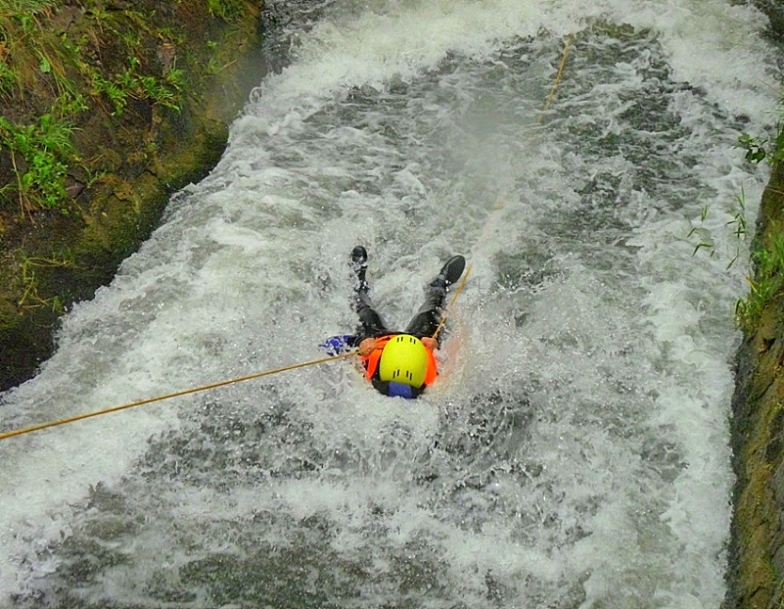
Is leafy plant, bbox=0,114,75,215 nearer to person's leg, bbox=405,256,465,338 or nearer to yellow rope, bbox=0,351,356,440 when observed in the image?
yellow rope, bbox=0,351,356,440

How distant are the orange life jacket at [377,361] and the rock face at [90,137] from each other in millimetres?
2067

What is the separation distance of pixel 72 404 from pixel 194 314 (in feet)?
3.13

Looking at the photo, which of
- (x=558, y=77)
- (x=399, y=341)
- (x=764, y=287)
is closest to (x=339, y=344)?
(x=399, y=341)

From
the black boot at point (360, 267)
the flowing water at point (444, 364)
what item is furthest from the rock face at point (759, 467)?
the black boot at point (360, 267)

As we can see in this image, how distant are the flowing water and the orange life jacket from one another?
0.46ft

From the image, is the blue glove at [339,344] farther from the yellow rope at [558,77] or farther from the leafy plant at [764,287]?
the yellow rope at [558,77]

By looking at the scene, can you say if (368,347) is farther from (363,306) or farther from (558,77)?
(558,77)

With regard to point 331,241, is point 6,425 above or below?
below

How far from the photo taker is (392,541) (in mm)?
3811

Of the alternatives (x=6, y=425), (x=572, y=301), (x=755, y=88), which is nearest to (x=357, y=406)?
(x=572, y=301)

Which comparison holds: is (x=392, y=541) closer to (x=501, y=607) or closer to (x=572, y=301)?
(x=501, y=607)

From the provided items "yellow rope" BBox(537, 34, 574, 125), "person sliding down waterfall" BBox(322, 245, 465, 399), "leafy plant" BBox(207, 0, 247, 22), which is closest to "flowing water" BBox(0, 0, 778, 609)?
"yellow rope" BBox(537, 34, 574, 125)

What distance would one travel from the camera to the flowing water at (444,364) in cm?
372

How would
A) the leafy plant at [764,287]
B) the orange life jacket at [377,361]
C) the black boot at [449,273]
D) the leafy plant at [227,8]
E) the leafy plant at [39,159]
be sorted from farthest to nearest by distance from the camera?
the leafy plant at [227,8], the black boot at [449,273], the leafy plant at [39,159], the orange life jacket at [377,361], the leafy plant at [764,287]
